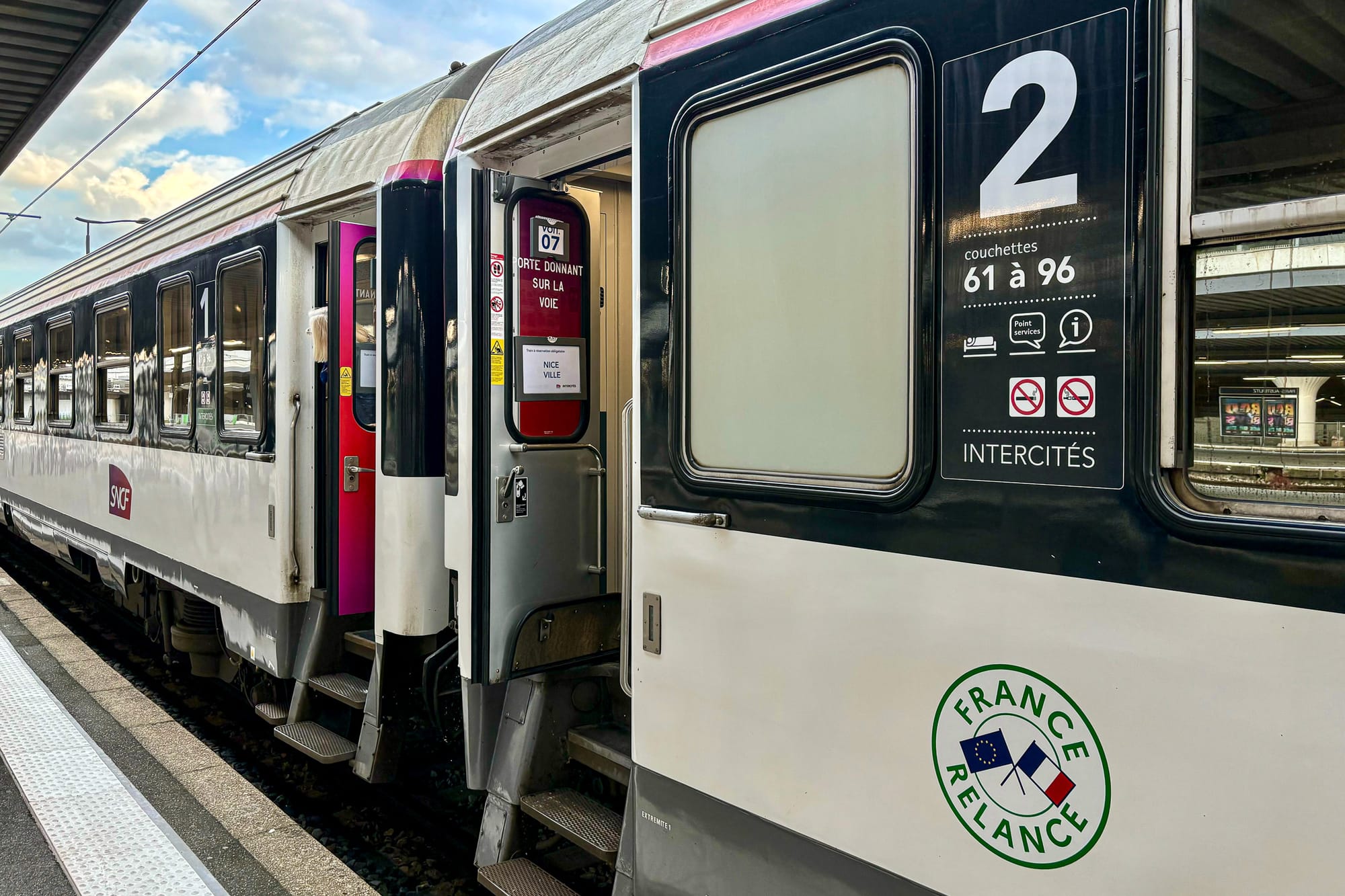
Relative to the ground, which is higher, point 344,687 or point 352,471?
point 352,471

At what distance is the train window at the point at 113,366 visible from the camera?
7469 mm

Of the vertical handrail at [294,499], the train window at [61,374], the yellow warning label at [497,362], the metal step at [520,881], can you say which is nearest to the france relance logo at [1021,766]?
the metal step at [520,881]

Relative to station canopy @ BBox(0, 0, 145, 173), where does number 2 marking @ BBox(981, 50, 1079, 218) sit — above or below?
below

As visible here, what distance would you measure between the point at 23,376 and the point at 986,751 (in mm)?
12431

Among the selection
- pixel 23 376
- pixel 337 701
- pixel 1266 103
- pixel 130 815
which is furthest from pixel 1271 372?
pixel 23 376

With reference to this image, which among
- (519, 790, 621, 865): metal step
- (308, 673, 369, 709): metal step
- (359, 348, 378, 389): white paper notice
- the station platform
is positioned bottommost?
the station platform

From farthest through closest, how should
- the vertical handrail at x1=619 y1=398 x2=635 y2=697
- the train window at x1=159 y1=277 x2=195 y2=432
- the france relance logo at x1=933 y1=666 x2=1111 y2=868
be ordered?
the train window at x1=159 y1=277 x2=195 y2=432, the vertical handrail at x1=619 y1=398 x2=635 y2=697, the france relance logo at x1=933 y1=666 x2=1111 y2=868

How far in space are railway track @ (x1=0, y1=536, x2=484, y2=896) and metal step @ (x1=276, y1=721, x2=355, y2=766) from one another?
1.12 ft

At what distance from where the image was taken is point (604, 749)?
3.62 metres

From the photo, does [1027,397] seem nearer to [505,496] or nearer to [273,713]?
[505,496]

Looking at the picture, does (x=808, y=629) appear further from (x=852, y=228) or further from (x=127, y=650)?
(x=127, y=650)

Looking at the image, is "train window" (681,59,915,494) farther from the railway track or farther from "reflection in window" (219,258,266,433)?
"reflection in window" (219,258,266,433)

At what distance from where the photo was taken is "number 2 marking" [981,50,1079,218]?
5.93 feet

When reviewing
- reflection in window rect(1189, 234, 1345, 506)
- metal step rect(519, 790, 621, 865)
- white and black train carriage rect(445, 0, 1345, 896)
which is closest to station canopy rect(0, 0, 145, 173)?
white and black train carriage rect(445, 0, 1345, 896)
